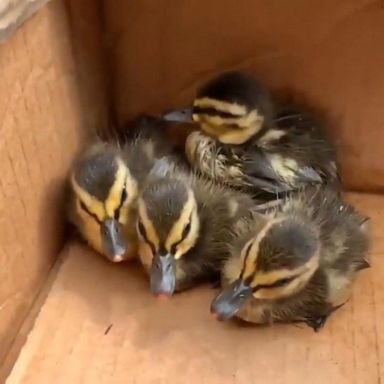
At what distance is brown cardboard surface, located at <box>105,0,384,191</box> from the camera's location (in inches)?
52.0

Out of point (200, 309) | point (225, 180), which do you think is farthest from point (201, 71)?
point (200, 309)

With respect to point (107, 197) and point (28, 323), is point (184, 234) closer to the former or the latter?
point (107, 197)

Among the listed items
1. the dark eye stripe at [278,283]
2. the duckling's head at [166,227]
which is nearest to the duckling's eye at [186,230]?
the duckling's head at [166,227]

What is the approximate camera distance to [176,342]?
4.01ft

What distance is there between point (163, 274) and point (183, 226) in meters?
0.06

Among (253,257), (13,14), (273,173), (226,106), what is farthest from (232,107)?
(13,14)

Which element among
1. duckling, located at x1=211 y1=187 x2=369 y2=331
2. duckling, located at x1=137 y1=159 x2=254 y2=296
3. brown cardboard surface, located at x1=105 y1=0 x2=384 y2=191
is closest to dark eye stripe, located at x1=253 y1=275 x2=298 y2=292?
duckling, located at x1=211 y1=187 x2=369 y2=331

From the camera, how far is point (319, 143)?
1.34 meters

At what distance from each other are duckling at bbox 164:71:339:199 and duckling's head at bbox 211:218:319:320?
0.49 ft

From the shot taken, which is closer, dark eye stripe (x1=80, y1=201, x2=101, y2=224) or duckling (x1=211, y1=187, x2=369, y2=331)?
duckling (x1=211, y1=187, x2=369, y2=331)

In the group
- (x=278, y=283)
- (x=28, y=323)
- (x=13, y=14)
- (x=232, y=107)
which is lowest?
(x=28, y=323)

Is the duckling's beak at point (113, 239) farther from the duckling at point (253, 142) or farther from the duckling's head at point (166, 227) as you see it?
the duckling at point (253, 142)

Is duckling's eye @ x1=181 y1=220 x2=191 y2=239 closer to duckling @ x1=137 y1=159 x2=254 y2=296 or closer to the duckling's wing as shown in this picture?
duckling @ x1=137 y1=159 x2=254 y2=296

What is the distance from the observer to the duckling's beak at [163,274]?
1203 mm
